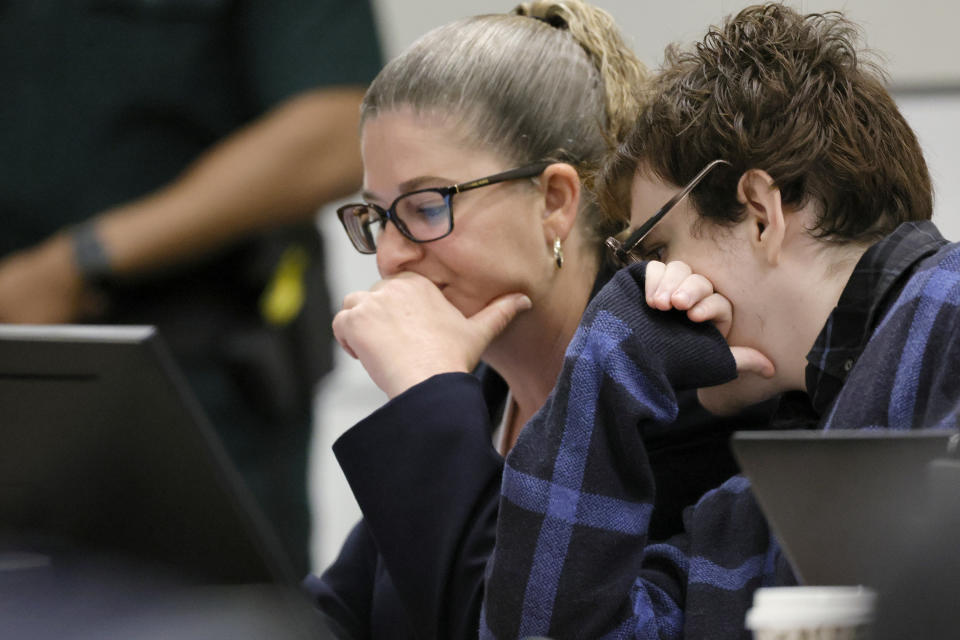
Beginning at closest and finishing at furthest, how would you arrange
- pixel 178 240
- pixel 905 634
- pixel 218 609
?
pixel 905 634, pixel 218 609, pixel 178 240

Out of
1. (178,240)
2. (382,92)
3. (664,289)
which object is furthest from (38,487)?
(178,240)

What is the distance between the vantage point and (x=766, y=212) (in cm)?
115

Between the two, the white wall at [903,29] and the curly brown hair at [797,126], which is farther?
the white wall at [903,29]

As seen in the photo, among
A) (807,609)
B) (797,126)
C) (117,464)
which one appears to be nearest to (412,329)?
(797,126)

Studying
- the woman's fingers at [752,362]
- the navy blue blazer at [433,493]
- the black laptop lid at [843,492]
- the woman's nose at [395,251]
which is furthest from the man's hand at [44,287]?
the black laptop lid at [843,492]

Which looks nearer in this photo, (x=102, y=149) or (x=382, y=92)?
(x=382, y=92)

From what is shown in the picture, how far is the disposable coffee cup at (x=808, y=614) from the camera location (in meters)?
0.65

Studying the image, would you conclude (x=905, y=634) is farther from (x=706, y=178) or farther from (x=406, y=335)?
(x=406, y=335)

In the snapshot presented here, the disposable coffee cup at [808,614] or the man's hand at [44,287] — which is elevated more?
the disposable coffee cup at [808,614]

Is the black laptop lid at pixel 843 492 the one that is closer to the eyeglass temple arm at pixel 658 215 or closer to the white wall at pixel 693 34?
the eyeglass temple arm at pixel 658 215

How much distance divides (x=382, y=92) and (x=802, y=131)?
0.57 m

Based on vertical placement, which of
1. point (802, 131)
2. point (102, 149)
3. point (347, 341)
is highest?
point (802, 131)

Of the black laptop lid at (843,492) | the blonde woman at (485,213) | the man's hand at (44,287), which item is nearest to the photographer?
the black laptop lid at (843,492)

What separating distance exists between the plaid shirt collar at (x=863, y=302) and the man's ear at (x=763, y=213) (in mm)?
75
